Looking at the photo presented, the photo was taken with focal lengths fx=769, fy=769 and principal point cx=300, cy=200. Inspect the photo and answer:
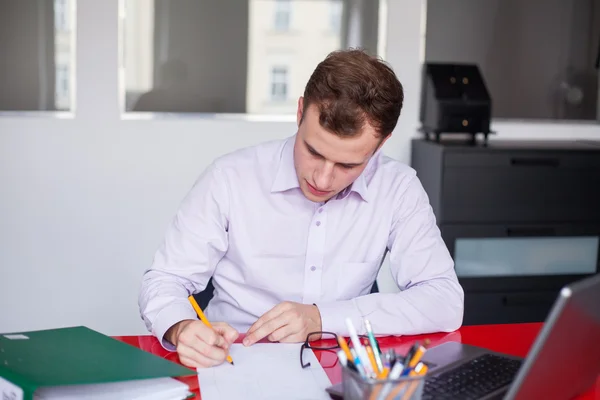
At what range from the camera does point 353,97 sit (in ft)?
5.44

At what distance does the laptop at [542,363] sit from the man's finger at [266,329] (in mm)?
258

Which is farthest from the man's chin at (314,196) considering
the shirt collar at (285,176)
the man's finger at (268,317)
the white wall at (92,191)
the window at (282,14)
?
the window at (282,14)

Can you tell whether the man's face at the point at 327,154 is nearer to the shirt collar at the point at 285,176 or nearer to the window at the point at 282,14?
the shirt collar at the point at 285,176

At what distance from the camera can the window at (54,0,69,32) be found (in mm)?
3243

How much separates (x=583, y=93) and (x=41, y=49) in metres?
2.54

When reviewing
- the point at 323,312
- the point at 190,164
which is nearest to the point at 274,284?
the point at 323,312

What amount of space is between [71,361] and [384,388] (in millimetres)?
525

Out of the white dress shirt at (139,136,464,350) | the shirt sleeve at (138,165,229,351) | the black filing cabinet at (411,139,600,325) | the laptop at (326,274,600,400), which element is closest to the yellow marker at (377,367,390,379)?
the laptop at (326,274,600,400)

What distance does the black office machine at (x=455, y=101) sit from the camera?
3346 millimetres

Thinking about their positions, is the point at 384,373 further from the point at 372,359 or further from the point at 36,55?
the point at 36,55

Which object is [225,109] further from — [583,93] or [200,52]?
[583,93]

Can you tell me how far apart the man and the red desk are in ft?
0.11

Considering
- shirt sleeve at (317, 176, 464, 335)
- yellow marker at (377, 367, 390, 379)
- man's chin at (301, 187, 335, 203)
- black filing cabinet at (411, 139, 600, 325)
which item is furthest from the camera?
black filing cabinet at (411, 139, 600, 325)

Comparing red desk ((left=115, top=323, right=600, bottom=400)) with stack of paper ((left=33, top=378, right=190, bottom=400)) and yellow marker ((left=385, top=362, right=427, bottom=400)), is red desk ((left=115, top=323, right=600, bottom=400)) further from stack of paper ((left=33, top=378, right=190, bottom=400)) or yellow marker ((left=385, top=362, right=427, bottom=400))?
yellow marker ((left=385, top=362, right=427, bottom=400))
